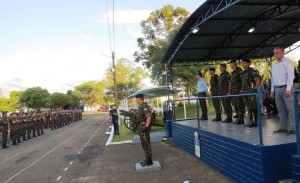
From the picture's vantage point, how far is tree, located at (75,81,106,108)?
360 ft

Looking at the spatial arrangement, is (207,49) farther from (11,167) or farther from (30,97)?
(30,97)

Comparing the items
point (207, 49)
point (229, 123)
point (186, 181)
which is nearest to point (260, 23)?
point (207, 49)

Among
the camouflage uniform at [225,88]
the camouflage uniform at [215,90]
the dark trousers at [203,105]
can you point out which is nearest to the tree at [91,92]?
the dark trousers at [203,105]

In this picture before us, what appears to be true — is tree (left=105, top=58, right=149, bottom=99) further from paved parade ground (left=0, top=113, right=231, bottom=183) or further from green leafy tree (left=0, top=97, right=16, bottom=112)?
green leafy tree (left=0, top=97, right=16, bottom=112)

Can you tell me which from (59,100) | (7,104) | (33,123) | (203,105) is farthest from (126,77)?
(7,104)

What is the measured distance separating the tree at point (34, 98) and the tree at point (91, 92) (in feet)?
157

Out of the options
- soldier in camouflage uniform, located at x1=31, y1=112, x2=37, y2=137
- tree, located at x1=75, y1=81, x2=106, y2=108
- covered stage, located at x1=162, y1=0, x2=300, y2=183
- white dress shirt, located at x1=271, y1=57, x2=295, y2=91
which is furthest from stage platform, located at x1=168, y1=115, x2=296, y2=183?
tree, located at x1=75, y1=81, x2=106, y2=108

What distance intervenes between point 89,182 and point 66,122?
28408 mm

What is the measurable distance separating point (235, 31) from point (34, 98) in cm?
5276

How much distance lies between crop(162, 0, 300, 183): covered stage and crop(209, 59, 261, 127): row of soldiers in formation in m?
0.45

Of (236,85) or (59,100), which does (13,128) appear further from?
(59,100)

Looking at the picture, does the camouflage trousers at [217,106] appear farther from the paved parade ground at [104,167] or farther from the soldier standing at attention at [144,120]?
the soldier standing at attention at [144,120]

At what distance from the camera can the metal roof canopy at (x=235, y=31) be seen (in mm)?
11453

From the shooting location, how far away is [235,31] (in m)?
14.2
